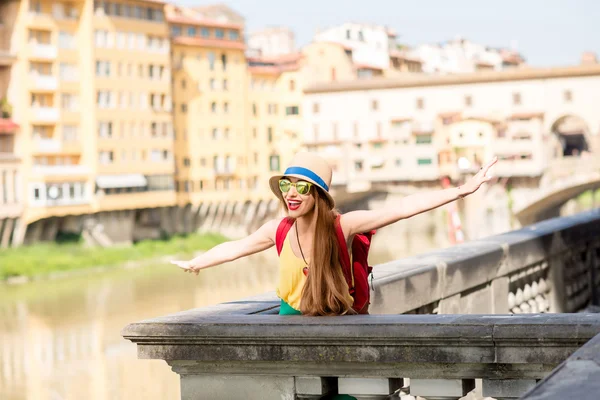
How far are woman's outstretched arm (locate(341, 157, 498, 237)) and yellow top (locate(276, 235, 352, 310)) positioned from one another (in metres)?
0.18

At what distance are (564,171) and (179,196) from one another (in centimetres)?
1743

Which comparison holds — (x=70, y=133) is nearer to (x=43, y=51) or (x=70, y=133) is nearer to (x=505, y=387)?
(x=43, y=51)

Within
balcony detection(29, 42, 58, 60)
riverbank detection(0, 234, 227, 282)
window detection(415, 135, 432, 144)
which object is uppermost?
balcony detection(29, 42, 58, 60)

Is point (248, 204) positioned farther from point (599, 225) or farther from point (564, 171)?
point (599, 225)

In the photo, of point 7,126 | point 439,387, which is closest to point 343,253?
point 439,387

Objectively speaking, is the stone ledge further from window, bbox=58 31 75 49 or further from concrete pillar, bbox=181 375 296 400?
window, bbox=58 31 75 49

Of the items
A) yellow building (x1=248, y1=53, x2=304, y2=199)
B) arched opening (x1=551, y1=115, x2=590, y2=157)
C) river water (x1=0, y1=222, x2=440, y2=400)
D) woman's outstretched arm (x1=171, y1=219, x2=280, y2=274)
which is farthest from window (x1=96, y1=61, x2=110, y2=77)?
woman's outstretched arm (x1=171, y1=219, x2=280, y2=274)

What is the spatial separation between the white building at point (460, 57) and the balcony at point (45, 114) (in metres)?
39.6

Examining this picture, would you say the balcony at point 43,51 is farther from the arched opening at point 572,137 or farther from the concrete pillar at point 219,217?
the arched opening at point 572,137

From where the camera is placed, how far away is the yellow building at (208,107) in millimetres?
57375

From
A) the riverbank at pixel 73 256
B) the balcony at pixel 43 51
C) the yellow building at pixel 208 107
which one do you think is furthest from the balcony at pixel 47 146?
the yellow building at pixel 208 107

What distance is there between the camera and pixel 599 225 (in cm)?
877

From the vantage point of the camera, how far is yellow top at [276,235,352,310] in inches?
148

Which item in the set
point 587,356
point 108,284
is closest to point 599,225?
point 587,356
